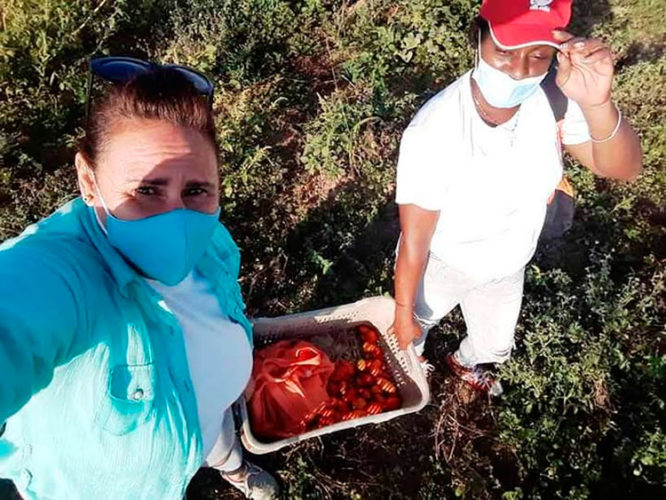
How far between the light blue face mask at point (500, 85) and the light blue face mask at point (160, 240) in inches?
42.2

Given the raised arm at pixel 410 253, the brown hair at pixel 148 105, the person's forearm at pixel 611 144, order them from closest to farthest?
the brown hair at pixel 148 105, the person's forearm at pixel 611 144, the raised arm at pixel 410 253

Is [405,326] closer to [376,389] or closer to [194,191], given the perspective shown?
[376,389]

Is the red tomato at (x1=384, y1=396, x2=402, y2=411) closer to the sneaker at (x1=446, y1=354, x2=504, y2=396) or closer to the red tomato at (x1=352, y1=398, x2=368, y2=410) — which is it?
the red tomato at (x1=352, y1=398, x2=368, y2=410)

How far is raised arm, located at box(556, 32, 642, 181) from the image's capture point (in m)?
1.94

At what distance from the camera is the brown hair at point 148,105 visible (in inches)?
62.2

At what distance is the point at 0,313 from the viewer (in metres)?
1.17

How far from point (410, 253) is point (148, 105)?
1.15 m

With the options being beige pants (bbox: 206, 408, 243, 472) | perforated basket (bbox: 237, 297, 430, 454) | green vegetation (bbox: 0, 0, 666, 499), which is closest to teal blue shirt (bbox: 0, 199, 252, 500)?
beige pants (bbox: 206, 408, 243, 472)

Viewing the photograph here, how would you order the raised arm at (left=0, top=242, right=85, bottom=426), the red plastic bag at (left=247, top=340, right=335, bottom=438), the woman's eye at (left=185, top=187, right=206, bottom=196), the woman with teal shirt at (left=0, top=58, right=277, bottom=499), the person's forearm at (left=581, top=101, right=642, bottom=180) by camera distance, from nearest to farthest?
the raised arm at (left=0, top=242, right=85, bottom=426)
the woman with teal shirt at (left=0, top=58, right=277, bottom=499)
the woman's eye at (left=185, top=187, right=206, bottom=196)
the person's forearm at (left=581, top=101, right=642, bottom=180)
the red plastic bag at (left=247, top=340, right=335, bottom=438)

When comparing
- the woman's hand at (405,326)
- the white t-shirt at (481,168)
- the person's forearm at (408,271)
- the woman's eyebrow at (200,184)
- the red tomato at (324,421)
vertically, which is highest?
the woman's eyebrow at (200,184)

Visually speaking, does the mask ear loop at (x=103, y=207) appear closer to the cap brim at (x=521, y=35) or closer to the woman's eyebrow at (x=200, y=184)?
the woman's eyebrow at (x=200, y=184)

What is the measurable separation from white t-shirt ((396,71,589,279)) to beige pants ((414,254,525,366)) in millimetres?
224

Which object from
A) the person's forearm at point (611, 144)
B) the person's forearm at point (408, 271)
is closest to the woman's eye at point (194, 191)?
the person's forearm at point (408, 271)

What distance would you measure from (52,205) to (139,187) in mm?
2466
